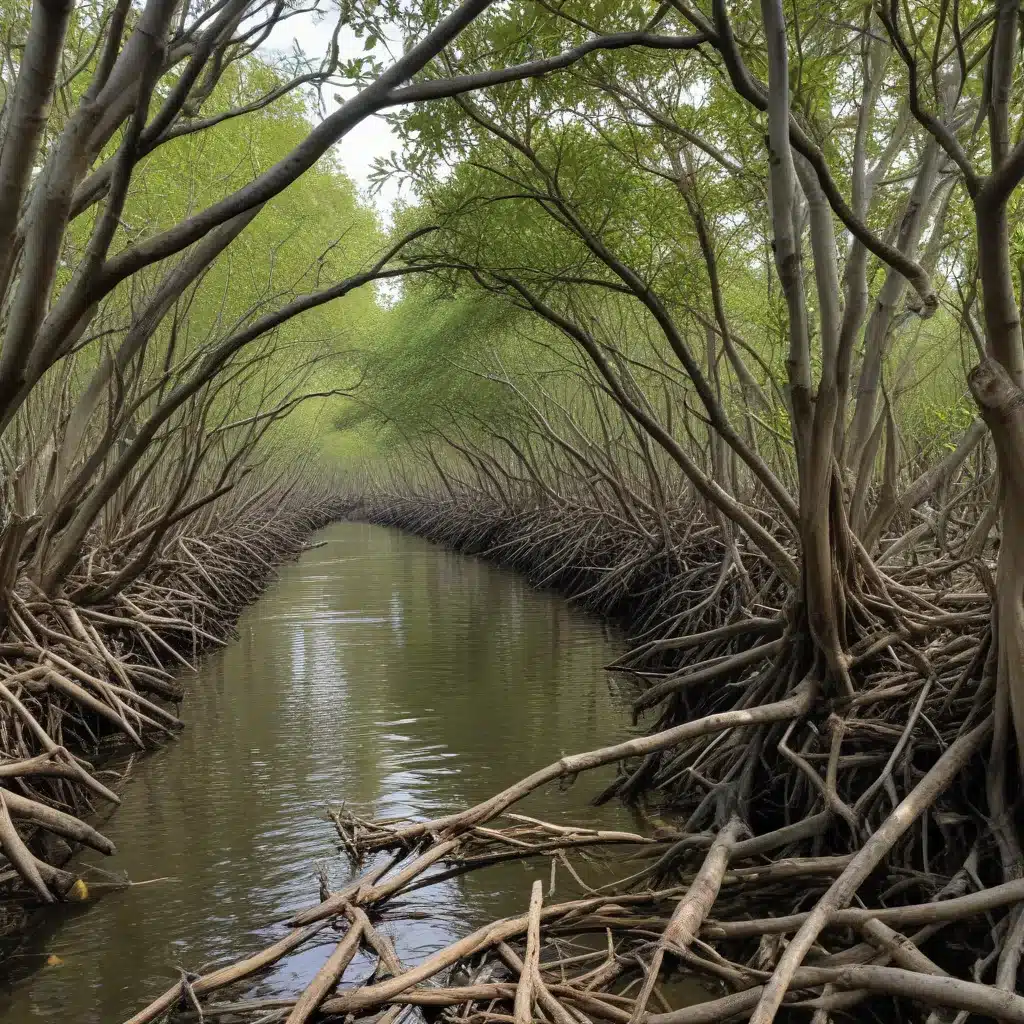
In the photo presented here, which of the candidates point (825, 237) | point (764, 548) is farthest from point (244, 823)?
point (825, 237)

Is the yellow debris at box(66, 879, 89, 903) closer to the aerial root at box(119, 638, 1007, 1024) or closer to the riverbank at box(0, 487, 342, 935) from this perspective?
the riverbank at box(0, 487, 342, 935)

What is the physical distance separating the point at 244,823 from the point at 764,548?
3139 millimetres

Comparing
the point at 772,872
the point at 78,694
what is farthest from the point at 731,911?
the point at 78,694

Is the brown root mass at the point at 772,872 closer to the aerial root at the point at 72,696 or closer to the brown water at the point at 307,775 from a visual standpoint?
the brown water at the point at 307,775

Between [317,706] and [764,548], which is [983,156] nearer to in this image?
[764,548]

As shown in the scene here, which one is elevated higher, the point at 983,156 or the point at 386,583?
the point at 983,156

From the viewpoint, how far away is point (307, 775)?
6488mm

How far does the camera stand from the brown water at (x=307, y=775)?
397cm

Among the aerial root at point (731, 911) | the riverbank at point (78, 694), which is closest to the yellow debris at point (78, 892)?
the riverbank at point (78, 694)

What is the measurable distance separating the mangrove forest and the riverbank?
4 centimetres

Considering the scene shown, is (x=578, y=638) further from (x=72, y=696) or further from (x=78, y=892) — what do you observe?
(x=78, y=892)

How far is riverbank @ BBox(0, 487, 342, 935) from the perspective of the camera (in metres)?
4.29

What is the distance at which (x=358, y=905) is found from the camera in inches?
131

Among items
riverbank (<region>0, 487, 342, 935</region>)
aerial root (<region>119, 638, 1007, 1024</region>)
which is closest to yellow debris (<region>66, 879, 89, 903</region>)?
riverbank (<region>0, 487, 342, 935</region>)
